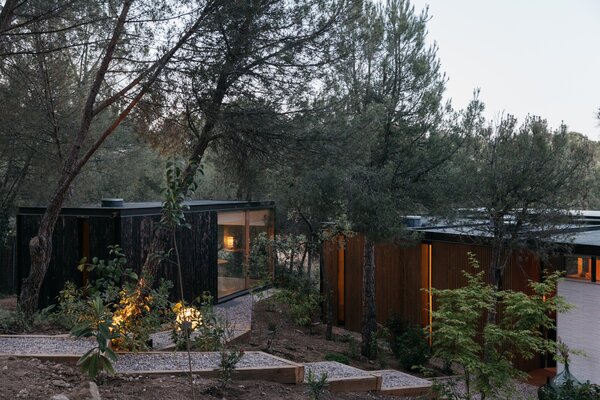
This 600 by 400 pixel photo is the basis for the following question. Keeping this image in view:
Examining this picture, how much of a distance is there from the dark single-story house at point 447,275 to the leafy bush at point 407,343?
1.01ft

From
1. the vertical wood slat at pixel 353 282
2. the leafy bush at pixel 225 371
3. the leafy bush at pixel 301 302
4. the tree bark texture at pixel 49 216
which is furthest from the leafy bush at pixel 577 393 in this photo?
the tree bark texture at pixel 49 216

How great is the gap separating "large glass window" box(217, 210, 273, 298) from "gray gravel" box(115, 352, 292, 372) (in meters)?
6.49

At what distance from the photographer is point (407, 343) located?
1003cm

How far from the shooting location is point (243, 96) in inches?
324

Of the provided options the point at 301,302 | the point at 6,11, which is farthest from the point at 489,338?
the point at 6,11

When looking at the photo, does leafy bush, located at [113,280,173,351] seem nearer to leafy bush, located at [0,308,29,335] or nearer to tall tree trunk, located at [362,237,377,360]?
leafy bush, located at [0,308,29,335]

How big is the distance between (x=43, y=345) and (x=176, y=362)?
4.51ft

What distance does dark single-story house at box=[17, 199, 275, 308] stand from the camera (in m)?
9.93

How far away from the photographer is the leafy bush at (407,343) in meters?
9.38

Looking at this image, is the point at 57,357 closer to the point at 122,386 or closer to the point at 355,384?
the point at 122,386

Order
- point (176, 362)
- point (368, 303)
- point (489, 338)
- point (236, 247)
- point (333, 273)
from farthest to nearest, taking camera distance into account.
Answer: point (236, 247)
point (333, 273)
point (368, 303)
point (489, 338)
point (176, 362)

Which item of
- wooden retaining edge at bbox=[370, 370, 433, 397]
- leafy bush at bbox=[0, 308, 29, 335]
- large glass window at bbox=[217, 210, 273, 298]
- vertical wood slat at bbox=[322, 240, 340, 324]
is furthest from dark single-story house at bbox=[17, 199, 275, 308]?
wooden retaining edge at bbox=[370, 370, 433, 397]

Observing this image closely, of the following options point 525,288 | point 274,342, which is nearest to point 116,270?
point 274,342

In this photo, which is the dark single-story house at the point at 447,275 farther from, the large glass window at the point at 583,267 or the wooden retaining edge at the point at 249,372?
the wooden retaining edge at the point at 249,372
